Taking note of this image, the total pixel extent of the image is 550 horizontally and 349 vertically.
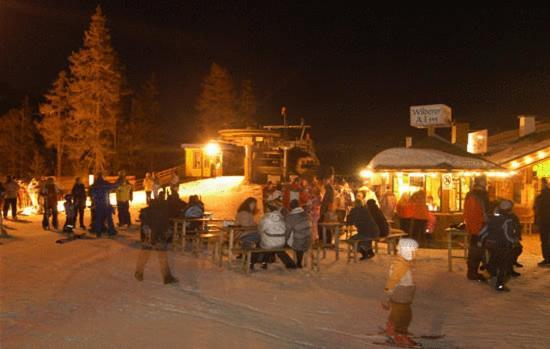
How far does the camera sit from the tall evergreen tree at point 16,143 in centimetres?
4425

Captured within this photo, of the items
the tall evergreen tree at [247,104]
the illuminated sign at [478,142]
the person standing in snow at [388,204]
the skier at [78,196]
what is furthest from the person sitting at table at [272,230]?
the tall evergreen tree at [247,104]

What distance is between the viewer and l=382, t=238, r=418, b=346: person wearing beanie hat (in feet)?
20.0

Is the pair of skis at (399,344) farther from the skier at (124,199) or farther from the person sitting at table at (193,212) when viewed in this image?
the skier at (124,199)

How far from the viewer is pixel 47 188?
15.3 metres

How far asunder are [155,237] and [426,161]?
9504mm

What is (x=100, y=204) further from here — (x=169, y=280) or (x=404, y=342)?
(x=404, y=342)

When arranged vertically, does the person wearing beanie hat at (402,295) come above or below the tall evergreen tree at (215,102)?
below

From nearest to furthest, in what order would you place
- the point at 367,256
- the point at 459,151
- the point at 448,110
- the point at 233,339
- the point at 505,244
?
1. the point at 233,339
2. the point at 505,244
3. the point at 367,256
4. the point at 459,151
5. the point at 448,110

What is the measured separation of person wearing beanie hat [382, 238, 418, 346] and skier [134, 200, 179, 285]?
3.72m

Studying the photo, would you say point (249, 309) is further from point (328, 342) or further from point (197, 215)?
point (197, 215)

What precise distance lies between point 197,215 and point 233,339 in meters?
6.67

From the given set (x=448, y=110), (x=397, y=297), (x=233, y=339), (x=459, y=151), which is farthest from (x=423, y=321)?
(x=448, y=110)

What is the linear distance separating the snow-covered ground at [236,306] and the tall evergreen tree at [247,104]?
4253 cm

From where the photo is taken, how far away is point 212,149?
1588 inches
